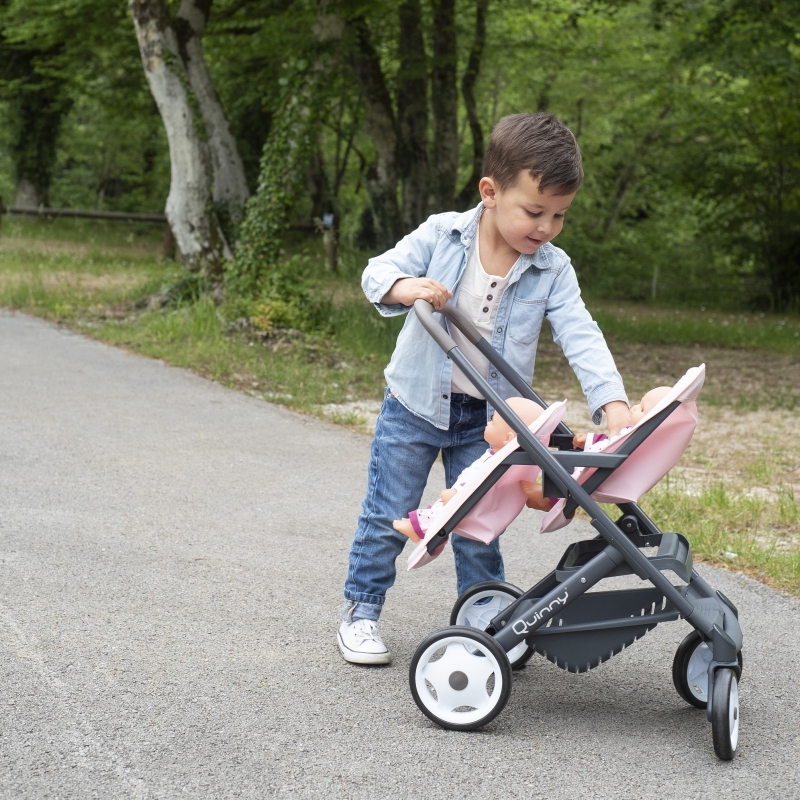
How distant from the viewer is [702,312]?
1902cm

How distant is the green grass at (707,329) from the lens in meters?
13.5

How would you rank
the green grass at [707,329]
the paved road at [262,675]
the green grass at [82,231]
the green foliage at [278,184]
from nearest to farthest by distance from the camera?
the paved road at [262,675] < the green foliage at [278,184] < the green grass at [707,329] < the green grass at [82,231]

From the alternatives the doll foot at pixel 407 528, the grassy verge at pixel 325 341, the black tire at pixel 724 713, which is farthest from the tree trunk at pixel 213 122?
the black tire at pixel 724 713

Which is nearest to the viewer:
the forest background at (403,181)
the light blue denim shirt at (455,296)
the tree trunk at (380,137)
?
the light blue denim shirt at (455,296)

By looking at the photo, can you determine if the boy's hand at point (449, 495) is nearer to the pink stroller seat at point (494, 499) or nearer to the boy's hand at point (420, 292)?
the pink stroller seat at point (494, 499)

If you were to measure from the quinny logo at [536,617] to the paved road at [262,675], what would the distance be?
292mm

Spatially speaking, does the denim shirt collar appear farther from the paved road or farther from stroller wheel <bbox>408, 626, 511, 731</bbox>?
the paved road

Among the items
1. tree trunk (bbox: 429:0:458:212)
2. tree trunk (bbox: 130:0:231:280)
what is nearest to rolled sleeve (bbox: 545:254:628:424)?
tree trunk (bbox: 130:0:231:280)

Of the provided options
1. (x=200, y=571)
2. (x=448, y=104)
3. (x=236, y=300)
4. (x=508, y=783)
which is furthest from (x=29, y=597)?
(x=448, y=104)

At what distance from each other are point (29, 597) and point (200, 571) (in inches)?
25.3

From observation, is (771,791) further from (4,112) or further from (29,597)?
(4,112)

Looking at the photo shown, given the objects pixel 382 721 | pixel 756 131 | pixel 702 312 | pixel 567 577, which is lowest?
pixel 702 312

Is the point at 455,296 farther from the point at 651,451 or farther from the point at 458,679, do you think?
the point at 458,679

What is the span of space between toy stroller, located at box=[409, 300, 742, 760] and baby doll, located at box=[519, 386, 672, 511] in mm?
37
